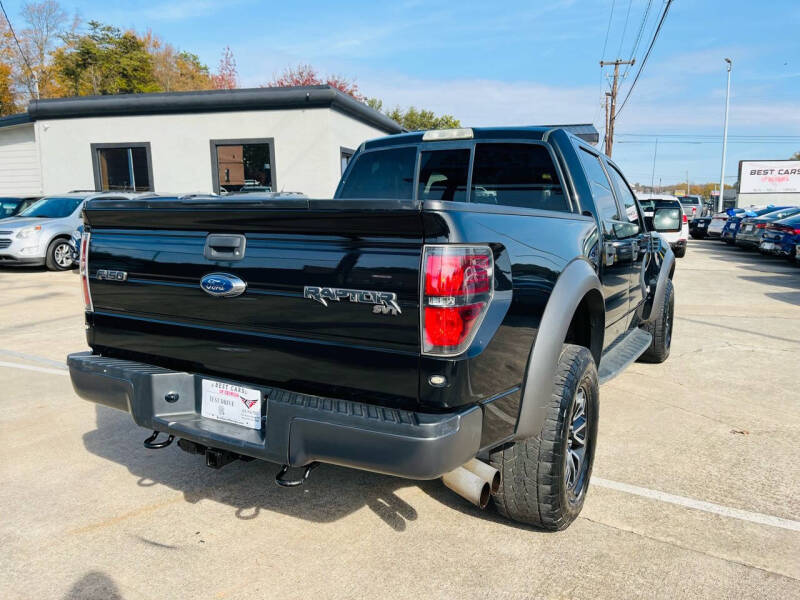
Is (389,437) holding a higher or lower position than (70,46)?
lower

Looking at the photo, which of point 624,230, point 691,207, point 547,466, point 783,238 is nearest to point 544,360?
point 547,466

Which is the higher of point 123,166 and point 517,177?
point 123,166

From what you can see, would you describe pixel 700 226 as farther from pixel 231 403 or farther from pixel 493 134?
pixel 231 403

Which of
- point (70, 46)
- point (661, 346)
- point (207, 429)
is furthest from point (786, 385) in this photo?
point (70, 46)

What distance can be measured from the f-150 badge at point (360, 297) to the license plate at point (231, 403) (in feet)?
1.73

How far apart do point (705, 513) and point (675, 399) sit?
1992 millimetres

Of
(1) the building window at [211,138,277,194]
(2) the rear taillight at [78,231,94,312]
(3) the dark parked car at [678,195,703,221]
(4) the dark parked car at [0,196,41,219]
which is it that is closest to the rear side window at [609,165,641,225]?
(2) the rear taillight at [78,231,94,312]

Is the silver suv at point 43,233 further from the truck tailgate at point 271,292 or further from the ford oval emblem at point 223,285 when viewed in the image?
the ford oval emblem at point 223,285

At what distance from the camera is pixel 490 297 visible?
2.26 metres

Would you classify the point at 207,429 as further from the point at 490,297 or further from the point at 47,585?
the point at 490,297

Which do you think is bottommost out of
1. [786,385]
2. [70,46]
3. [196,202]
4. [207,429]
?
[786,385]

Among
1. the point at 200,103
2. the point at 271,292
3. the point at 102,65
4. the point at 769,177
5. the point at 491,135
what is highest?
the point at 102,65

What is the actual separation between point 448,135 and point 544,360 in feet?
6.65

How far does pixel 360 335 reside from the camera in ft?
7.37
